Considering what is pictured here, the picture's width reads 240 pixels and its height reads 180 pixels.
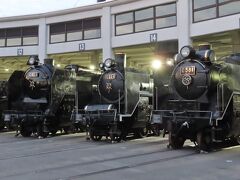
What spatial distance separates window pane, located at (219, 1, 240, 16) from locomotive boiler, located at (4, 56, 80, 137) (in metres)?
7.28

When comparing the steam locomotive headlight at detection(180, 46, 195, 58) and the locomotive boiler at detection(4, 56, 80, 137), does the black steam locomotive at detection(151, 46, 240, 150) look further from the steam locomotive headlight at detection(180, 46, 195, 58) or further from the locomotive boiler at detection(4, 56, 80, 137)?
the locomotive boiler at detection(4, 56, 80, 137)

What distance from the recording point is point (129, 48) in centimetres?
2480

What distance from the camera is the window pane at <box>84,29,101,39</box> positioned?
25.3 m

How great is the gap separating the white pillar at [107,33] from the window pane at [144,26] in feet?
5.90

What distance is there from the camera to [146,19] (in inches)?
905

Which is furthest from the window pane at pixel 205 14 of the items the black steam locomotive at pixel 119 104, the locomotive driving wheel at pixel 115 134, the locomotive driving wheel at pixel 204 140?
the locomotive driving wheel at pixel 204 140

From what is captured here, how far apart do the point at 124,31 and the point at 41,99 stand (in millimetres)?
8490

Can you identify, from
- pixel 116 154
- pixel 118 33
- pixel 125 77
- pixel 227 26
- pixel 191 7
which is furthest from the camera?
pixel 118 33

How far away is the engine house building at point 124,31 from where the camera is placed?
66.0 feet

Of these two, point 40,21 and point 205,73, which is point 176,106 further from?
point 40,21

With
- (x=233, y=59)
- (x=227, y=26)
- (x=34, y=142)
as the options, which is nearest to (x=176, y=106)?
(x=233, y=59)

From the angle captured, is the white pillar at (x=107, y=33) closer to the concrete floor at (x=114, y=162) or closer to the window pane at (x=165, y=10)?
the window pane at (x=165, y=10)

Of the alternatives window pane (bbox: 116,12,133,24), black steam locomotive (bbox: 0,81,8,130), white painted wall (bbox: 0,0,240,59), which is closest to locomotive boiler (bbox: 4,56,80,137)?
black steam locomotive (bbox: 0,81,8,130)

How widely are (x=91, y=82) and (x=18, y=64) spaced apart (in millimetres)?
16834
